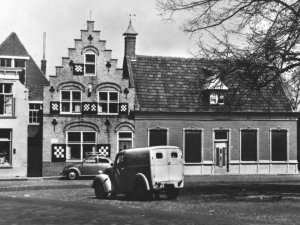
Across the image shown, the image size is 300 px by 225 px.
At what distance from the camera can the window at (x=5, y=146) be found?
113 feet

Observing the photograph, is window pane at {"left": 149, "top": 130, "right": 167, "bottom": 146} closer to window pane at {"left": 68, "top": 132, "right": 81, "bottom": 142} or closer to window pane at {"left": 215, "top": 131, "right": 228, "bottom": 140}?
window pane at {"left": 215, "top": 131, "right": 228, "bottom": 140}

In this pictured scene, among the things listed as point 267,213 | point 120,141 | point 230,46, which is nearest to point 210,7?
point 230,46

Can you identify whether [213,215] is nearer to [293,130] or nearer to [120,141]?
[120,141]

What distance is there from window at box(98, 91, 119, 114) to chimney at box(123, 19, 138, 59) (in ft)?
12.2

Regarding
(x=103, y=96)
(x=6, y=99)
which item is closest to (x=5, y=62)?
(x=6, y=99)

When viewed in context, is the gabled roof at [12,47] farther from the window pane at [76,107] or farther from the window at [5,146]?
the window at [5,146]

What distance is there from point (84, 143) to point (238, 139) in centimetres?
1053

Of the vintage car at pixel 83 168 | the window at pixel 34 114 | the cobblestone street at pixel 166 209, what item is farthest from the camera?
the window at pixel 34 114

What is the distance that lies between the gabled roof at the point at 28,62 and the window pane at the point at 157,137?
15756 mm

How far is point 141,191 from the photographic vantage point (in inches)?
762

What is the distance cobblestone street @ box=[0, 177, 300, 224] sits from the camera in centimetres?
1341

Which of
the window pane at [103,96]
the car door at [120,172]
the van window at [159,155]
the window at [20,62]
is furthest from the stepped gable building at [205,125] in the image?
the van window at [159,155]

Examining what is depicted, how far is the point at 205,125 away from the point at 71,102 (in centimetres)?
916

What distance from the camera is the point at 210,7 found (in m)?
19.0
